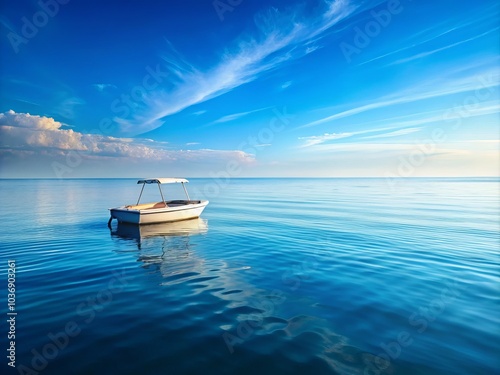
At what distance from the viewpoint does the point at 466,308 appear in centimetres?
871

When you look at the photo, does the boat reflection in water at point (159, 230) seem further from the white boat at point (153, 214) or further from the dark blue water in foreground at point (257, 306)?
the dark blue water in foreground at point (257, 306)

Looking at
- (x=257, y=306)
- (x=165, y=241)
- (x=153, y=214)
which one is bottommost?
(x=257, y=306)

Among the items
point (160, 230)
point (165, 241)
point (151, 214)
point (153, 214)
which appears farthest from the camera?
point (153, 214)

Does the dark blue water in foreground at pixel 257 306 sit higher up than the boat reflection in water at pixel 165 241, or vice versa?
the boat reflection in water at pixel 165 241

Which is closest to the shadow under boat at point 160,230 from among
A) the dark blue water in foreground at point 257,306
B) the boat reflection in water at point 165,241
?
the boat reflection in water at point 165,241

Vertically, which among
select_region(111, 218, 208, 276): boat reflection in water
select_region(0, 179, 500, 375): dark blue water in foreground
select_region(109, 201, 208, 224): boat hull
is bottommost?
select_region(0, 179, 500, 375): dark blue water in foreground

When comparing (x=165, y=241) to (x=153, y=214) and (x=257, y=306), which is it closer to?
(x=153, y=214)

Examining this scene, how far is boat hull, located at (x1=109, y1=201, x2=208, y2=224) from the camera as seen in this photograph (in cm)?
2311

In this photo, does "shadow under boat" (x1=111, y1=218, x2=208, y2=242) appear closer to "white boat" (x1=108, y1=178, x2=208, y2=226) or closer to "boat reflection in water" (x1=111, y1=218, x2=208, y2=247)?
"boat reflection in water" (x1=111, y1=218, x2=208, y2=247)

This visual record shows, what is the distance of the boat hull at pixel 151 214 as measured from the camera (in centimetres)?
2311

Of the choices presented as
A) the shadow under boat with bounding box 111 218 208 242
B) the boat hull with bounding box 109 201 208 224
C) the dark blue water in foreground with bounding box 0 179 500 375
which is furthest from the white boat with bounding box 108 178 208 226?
the dark blue water in foreground with bounding box 0 179 500 375

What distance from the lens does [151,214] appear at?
23516 millimetres

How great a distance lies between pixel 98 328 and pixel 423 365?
27.3 feet

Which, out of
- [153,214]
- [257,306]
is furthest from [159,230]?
[257,306]
